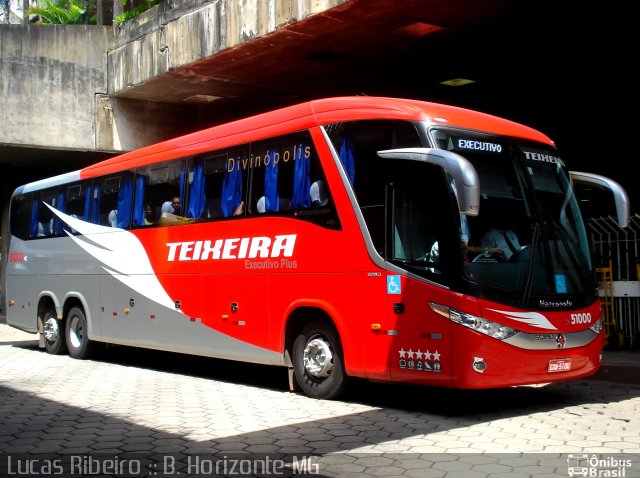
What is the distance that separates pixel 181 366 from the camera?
44.7 ft

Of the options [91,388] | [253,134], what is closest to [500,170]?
[253,134]

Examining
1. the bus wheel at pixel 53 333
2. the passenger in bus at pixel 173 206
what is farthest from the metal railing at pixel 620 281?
the bus wheel at pixel 53 333

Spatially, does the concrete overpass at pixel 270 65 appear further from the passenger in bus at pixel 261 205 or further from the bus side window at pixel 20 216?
the passenger in bus at pixel 261 205

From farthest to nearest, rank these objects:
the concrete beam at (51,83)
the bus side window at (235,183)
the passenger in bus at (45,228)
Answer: the concrete beam at (51,83) → the passenger in bus at (45,228) → the bus side window at (235,183)

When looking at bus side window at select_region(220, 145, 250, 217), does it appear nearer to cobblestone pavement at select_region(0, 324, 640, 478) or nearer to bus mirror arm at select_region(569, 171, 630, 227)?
cobblestone pavement at select_region(0, 324, 640, 478)

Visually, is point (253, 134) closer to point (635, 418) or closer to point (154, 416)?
point (154, 416)

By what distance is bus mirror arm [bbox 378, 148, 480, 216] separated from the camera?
280 inches

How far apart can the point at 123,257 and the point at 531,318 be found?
756cm

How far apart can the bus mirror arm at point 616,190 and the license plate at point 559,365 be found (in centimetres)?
175

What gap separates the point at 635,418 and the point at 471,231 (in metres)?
2.51

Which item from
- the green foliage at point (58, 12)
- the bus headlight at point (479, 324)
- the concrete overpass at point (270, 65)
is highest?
the green foliage at point (58, 12)

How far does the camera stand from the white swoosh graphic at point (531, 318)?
25.7ft

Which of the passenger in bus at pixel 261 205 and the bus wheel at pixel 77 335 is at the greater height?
the passenger in bus at pixel 261 205

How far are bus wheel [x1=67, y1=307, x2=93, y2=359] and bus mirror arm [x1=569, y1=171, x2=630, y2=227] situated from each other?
9301 millimetres
